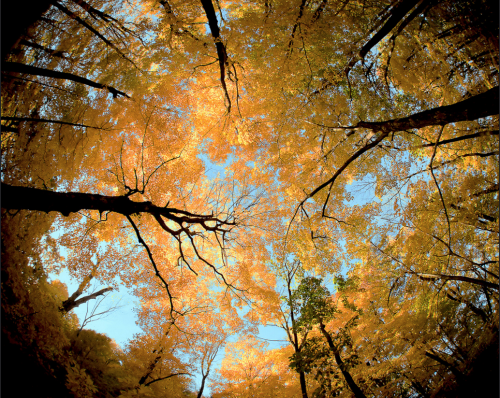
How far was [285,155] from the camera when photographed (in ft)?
17.4

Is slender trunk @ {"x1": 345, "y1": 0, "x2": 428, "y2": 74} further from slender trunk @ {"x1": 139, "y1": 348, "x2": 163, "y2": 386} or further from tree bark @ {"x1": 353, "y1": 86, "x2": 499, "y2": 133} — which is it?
slender trunk @ {"x1": 139, "y1": 348, "x2": 163, "y2": 386}

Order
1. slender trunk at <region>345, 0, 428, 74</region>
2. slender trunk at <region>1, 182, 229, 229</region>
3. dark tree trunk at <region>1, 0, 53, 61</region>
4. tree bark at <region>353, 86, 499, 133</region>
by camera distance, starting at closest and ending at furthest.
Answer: tree bark at <region>353, 86, 499, 133</region> < slender trunk at <region>1, 182, 229, 229</region> < dark tree trunk at <region>1, 0, 53, 61</region> < slender trunk at <region>345, 0, 428, 74</region>

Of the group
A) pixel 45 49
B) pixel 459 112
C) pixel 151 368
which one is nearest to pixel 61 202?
pixel 45 49

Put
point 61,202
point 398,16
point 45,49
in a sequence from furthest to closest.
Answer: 1. point 45,49
2. point 398,16
3. point 61,202

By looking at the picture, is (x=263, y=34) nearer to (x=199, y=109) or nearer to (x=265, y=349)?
(x=199, y=109)

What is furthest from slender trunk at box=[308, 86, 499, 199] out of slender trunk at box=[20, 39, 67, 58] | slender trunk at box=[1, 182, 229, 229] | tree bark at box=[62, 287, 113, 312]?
tree bark at box=[62, 287, 113, 312]

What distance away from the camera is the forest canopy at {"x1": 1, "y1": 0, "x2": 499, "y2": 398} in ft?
9.74

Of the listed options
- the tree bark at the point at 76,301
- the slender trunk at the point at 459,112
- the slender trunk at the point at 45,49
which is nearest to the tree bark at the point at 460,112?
the slender trunk at the point at 459,112

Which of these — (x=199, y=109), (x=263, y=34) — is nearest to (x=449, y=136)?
(x=263, y=34)

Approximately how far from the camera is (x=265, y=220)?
6676 mm

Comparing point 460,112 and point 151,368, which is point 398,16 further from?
point 151,368

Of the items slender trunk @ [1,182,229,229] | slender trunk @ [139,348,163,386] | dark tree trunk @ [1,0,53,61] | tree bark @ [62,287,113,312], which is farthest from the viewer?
tree bark @ [62,287,113,312]

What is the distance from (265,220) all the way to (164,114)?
4.26 meters

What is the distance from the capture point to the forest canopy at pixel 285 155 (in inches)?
117
